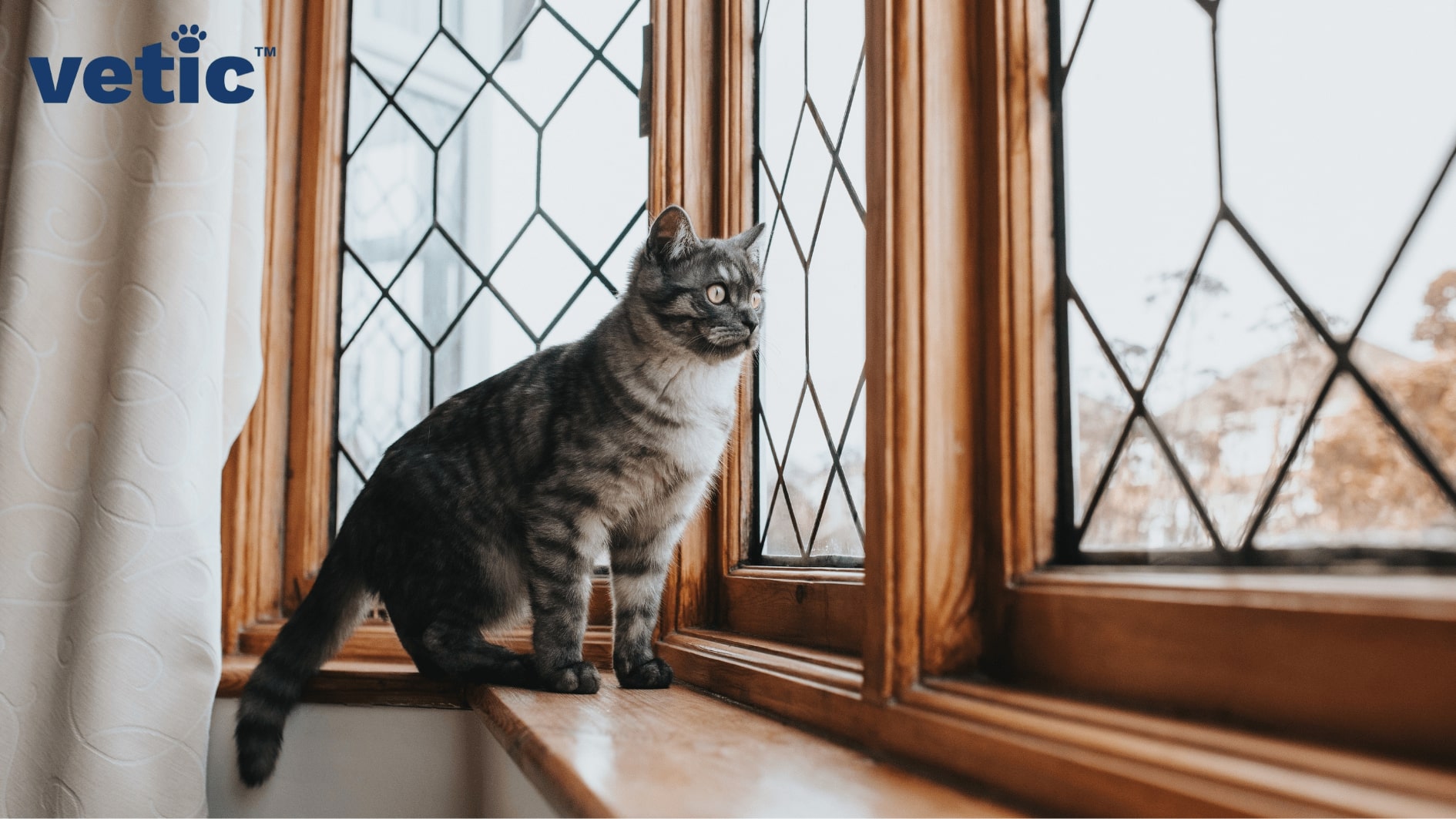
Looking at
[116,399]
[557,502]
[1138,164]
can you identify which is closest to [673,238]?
[557,502]

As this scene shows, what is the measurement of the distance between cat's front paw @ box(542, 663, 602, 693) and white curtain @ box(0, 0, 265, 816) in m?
0.53

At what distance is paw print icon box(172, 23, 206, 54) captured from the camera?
4.37ft

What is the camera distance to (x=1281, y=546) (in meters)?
0.47

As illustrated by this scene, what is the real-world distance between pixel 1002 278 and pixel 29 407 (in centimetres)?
137

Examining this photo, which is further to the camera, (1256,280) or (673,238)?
(673,238)

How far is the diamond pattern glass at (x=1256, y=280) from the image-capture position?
407 mm

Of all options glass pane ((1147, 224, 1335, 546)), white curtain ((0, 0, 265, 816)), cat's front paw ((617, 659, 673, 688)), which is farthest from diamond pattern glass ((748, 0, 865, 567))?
white curtain ((0, 0, 265, 816))

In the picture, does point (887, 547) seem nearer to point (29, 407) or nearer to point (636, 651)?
point (636, 651)

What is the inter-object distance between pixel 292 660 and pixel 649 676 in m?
0.54

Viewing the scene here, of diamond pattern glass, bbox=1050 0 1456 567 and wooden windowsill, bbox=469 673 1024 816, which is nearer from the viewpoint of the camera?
diamond pattern glass, bbox=1050 0 1456 567

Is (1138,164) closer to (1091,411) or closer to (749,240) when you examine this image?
(1091,411)

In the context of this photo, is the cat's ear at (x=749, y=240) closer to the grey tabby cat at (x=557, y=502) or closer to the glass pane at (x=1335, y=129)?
the grey tabby cat at (x=557, y=502)

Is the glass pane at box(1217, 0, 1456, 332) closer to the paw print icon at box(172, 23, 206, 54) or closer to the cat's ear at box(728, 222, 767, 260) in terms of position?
the cat's ear at box(728, 222, 767, 260)

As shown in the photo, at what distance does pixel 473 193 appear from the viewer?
1609mm
